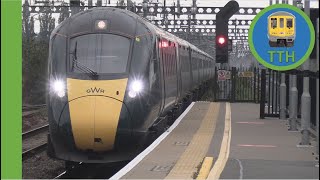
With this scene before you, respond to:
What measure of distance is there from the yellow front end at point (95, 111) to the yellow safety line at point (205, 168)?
1.93 meters

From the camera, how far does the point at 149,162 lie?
880 centimetres

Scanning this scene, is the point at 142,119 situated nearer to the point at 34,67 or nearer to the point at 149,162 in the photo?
the point at 149,162

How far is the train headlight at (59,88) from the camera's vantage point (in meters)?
10.1

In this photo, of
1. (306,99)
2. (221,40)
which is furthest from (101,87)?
(306,99)

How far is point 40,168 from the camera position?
1316 centimetres

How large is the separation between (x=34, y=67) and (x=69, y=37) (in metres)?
26.3

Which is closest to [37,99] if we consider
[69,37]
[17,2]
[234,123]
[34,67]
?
[34,67]

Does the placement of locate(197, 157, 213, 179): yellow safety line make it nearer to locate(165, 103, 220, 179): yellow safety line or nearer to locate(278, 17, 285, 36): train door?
locate(165, 103, 220, 179): yellow safety line

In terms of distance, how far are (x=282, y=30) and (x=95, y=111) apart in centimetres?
467

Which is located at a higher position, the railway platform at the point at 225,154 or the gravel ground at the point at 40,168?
the railway platform at the point at 225,154

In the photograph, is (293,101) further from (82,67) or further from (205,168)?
(82,67)

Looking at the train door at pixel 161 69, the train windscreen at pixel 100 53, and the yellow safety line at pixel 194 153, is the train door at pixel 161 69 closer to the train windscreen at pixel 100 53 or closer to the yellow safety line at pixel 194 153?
the yellow safety line at pixel 194 153

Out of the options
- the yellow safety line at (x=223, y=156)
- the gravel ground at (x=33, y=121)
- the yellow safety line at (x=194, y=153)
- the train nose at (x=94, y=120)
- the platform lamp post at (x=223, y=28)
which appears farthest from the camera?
the gravel ground at (x=33, y=121)

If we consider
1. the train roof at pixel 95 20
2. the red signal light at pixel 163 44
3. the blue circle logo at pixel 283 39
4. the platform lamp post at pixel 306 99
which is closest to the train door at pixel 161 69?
the red signal light at pixel 163 44
